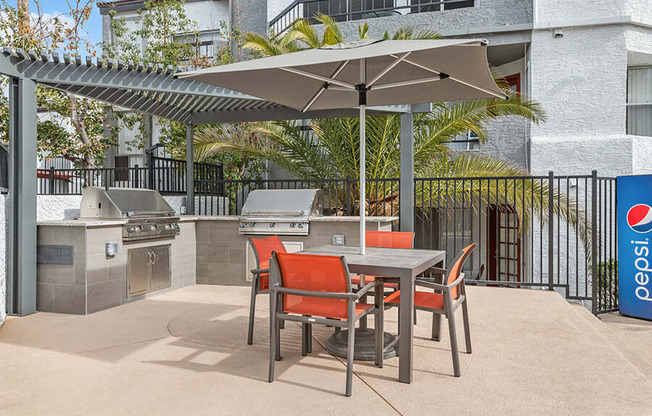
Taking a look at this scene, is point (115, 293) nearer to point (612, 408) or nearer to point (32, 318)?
point (32, 318)

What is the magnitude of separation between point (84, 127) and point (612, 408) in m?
14.7

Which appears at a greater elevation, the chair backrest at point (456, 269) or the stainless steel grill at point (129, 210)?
the stainless steel grill at point (129, 210)

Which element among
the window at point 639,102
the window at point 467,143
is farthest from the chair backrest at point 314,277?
the window at point 639,102

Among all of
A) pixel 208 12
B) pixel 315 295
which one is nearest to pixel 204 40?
pixel 208 12

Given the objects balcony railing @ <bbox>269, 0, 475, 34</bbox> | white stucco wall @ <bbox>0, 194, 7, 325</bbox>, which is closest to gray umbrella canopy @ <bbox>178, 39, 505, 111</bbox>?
white stucco wall @ <bbox>0, 194, 7, 325</bbox>

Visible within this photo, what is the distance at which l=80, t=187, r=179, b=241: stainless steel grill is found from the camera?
244 inches

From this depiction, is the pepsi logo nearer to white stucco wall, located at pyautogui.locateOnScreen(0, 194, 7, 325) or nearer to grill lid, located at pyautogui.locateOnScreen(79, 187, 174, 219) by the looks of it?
grill lid, located at pyautogui.locateOnScreen(79, 187, 174, 219)

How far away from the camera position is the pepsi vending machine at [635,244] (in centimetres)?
633

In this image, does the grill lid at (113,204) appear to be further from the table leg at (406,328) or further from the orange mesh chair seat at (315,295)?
the table leg at (406,328)

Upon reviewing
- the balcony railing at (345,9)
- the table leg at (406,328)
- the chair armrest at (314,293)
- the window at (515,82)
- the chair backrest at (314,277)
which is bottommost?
the table leg at (406,328)

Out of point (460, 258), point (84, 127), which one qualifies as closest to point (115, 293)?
point (460, 258)

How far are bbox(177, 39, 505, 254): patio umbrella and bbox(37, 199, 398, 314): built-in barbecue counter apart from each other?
7.99 feet

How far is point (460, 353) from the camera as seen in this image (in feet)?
13.6

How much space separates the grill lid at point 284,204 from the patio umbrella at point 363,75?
2.26m
